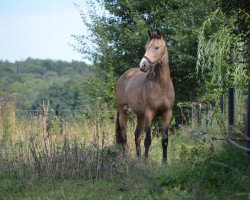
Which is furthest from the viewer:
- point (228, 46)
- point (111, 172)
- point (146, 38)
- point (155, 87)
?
point (146, 38)

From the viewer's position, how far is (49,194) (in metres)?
7.17

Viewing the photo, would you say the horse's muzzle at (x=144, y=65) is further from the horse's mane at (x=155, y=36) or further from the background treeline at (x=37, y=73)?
the background treeline at (x=37, y=73)

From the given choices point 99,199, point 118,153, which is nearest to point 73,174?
point 118,153

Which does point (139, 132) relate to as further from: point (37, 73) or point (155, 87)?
point (37, 73)

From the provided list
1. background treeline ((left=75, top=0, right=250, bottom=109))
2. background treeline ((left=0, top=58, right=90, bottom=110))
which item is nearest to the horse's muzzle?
background treeline ((left=75, top=0, right=250, bottom=109))

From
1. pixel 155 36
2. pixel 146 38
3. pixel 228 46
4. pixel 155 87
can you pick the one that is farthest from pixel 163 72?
pixel 146 38

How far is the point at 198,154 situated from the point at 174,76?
13.9 m

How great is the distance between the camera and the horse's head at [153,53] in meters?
10.7

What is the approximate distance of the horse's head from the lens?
1070 cm

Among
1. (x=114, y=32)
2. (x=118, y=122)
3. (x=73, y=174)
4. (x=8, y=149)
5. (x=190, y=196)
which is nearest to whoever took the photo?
(x=190, y=196)

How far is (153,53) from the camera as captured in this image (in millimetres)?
10812

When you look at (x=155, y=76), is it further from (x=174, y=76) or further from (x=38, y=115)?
(x=174, y=76)

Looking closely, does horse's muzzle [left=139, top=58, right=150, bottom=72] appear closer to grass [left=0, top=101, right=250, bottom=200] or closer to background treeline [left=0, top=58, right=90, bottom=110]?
grass [left=0, top=101, right=250, bottom=200]

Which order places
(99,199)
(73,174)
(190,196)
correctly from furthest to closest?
(73,174)
(99,199)
(190,196)
